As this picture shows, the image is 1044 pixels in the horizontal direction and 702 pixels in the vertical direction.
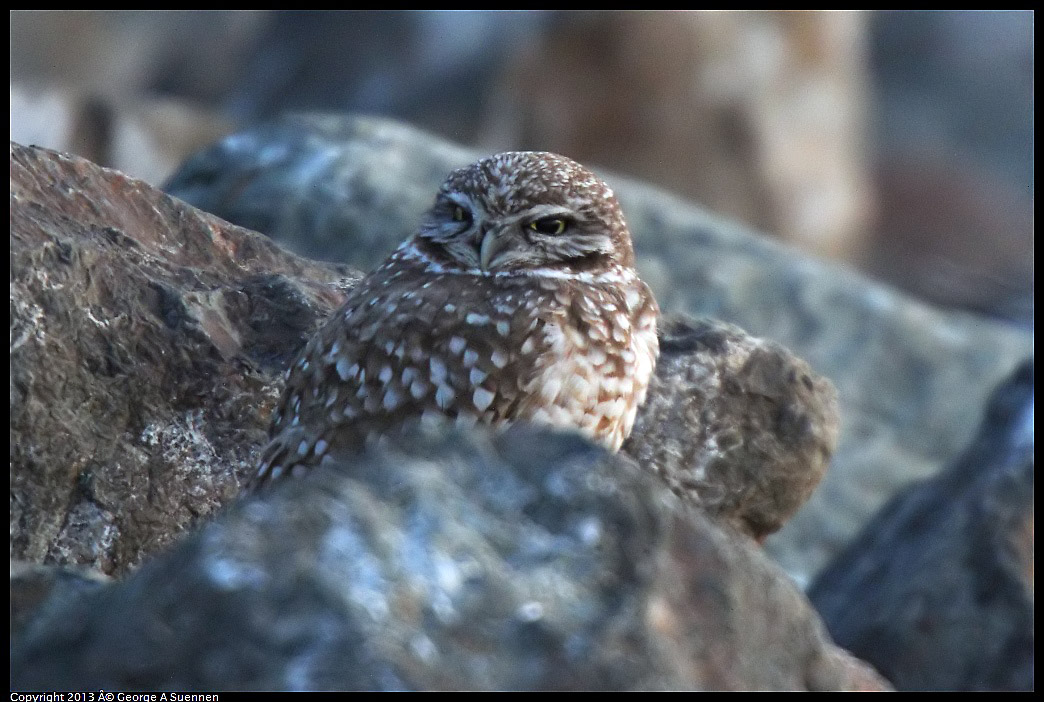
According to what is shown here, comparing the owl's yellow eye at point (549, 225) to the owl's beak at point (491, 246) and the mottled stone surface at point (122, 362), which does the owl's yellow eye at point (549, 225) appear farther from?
the mottled stone surface at point (122, 362)

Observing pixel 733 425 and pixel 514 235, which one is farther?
pixel 733 425

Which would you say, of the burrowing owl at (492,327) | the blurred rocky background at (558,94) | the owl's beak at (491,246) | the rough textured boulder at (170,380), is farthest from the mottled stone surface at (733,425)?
the blurred rocky background at (558,94)

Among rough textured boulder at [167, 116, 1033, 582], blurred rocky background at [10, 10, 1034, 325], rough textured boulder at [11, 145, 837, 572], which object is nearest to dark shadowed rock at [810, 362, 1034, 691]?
rough textured boulder at [11, 145, 837, 572]

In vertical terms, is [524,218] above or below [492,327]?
above

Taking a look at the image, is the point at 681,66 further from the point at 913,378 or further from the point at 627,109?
the point at 913,378

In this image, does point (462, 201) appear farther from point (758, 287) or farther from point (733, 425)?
point (758, 287)

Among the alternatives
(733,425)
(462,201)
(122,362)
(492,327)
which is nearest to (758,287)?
(733,425)
